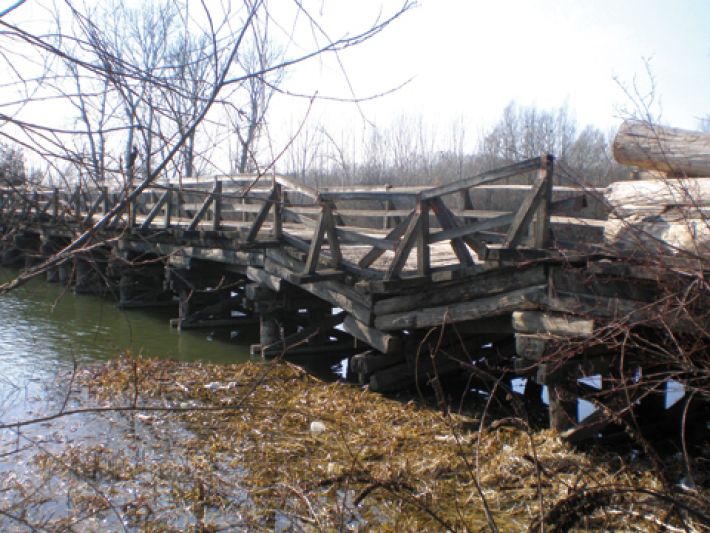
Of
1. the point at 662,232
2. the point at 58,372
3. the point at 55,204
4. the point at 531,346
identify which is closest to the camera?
the point at 55,204

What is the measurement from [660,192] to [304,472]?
11.6ft

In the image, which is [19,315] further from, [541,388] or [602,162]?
[602,162]

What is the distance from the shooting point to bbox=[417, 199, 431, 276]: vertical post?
23.3 ft

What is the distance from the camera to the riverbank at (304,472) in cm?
487

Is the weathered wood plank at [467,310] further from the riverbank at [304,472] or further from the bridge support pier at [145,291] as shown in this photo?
the bridge support pier at [145,291]

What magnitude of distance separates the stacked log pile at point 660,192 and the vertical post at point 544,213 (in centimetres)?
51

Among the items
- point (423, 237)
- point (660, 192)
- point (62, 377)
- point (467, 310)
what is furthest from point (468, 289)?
point (62, 377)

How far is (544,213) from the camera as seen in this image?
603 cm

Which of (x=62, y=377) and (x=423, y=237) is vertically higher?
(x=423, y=237)

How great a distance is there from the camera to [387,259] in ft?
29.0

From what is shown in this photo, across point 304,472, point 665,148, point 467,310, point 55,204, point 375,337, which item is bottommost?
point 304,472

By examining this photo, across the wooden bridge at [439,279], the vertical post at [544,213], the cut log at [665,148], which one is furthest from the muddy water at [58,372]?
the cut log at [665,148]

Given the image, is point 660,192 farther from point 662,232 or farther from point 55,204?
point 55,204

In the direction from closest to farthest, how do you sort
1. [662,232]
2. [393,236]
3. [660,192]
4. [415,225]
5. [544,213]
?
[662,232], [660,192], [544,213], [415,225], [393,236]
